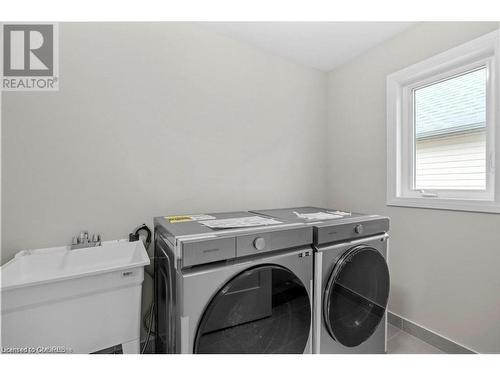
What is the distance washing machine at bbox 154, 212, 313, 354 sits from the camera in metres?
0.93

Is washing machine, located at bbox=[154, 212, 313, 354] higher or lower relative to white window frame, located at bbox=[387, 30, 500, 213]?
lower

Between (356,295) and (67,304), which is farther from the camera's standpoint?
(356,295)

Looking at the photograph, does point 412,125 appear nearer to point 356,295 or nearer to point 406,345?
point 356,295

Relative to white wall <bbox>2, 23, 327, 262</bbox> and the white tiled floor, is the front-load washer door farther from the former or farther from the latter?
white wall <bbox>2, 23, 327, 262</bbox>

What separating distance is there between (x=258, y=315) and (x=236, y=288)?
0.19m

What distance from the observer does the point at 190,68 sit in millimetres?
Answer: 1688

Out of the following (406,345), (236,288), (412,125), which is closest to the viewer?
(236,288)

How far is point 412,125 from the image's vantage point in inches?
72.0

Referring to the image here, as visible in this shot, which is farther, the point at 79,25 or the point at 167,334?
the point at 79,25

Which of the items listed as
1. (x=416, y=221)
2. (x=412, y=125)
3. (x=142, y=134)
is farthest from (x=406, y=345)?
(x=142, y=134)

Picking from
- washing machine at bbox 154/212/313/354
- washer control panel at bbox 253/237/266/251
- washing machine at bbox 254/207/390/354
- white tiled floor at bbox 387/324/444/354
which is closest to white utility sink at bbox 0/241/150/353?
washing machine at bbox 154/212/313/354
